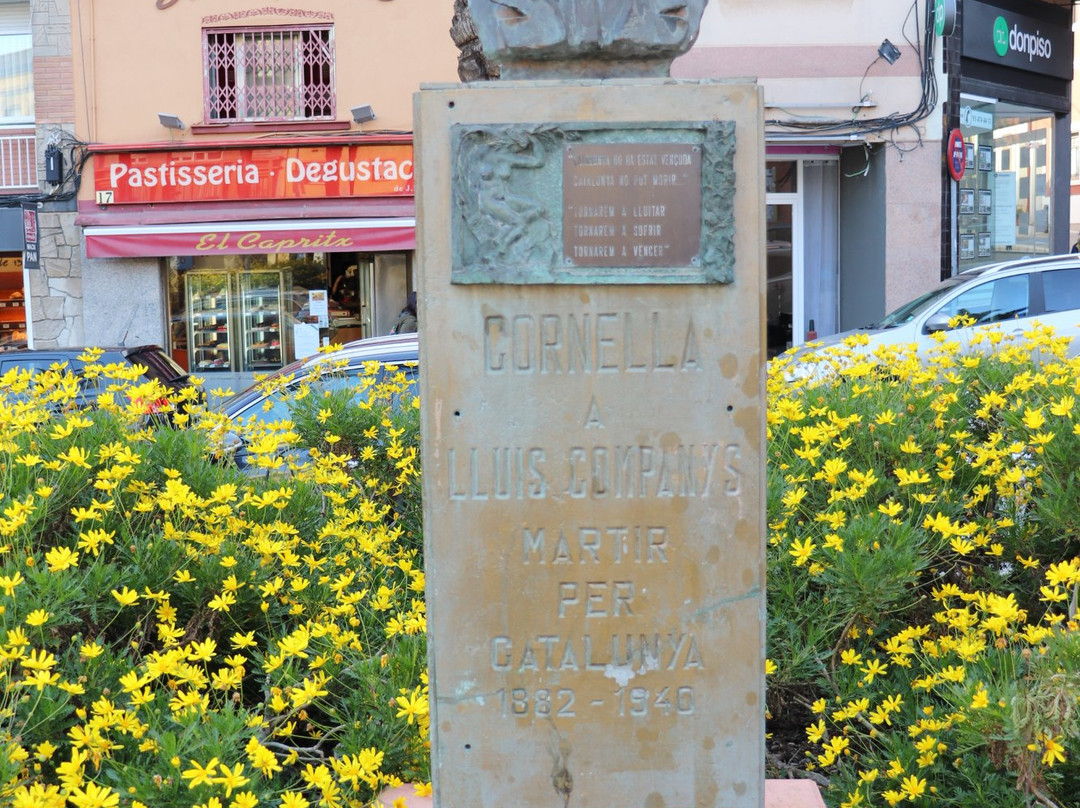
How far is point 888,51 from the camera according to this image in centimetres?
1593

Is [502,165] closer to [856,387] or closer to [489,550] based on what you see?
[489,550]

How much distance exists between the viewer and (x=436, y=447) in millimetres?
3195

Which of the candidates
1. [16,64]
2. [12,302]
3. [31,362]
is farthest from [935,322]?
[16,64]

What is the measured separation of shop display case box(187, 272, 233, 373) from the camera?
1695 cm

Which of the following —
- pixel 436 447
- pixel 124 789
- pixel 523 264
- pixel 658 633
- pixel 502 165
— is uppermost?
pixel 502 165

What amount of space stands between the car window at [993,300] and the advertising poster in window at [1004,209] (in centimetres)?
673

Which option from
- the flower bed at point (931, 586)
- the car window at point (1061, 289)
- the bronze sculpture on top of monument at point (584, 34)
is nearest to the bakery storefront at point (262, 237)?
the car window at point (1061, 289)

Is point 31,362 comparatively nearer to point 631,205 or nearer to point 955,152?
point 631,205

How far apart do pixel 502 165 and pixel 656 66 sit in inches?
21.2

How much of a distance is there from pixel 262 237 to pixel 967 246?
9858 mm

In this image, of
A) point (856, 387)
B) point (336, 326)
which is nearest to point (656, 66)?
point (856, 387)

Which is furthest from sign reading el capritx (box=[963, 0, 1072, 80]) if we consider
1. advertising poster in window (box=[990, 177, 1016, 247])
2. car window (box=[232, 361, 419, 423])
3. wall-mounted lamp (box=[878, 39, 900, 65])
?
car window (box=[232, 361, 419, 423])

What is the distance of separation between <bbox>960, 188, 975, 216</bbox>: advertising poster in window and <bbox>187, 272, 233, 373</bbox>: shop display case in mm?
10357

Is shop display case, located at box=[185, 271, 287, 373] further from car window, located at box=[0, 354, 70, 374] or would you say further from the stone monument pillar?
the stone monument pillar
